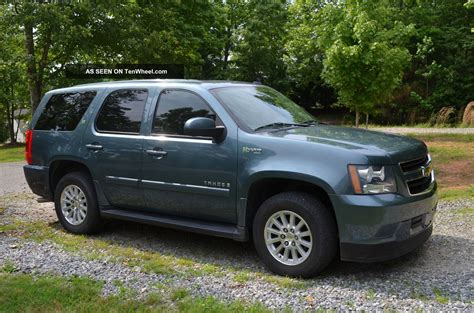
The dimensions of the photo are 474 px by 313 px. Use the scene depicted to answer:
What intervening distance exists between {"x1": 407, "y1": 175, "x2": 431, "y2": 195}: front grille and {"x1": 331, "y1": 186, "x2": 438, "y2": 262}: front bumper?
150 mm

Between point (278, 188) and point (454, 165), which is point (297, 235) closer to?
point (278, 188)

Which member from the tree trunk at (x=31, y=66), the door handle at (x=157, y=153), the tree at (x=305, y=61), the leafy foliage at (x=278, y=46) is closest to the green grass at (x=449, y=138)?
the leafy foliage at (x=278, y=46)

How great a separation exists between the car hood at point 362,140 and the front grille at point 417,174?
62 mm

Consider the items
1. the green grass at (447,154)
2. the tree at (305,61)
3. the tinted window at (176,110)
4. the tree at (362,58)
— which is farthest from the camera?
the tree at (305,61)

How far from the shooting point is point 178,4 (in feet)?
67.6

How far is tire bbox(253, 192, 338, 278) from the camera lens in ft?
14.6

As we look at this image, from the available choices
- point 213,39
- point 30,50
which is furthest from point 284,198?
point 213,39

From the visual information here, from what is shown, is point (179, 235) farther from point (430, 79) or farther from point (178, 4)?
point (430, 79)

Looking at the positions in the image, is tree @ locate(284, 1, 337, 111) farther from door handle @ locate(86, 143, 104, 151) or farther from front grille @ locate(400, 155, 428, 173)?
front grille @ locate(400, 155, 428, 173)

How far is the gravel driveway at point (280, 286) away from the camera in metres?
4.07

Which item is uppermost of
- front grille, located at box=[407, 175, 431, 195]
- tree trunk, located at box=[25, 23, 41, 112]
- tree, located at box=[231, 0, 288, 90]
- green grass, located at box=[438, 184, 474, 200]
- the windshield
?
tree, located at box=[231, 0, 288, 90]

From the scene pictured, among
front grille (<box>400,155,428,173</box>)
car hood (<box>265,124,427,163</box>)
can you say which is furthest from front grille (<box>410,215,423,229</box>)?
car hood (<box>265,124,427,163</box>)

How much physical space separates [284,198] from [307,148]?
521 millimetres

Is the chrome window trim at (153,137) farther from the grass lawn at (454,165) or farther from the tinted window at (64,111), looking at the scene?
the grass lawn at (454,165)
